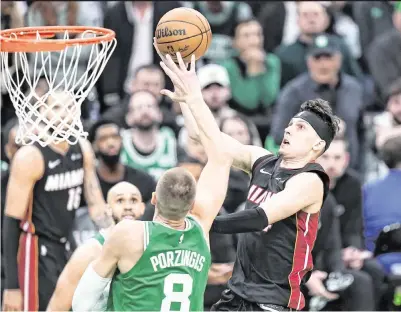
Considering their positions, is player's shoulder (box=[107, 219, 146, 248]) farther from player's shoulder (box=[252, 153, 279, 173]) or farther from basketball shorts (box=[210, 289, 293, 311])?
player's shoulder (box=[252, 153, 279, 173])

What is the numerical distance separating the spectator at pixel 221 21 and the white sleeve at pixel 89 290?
6.07 meters

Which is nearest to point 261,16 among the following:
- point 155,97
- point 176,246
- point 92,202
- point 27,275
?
point 155,97

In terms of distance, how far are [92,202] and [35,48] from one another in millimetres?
2420

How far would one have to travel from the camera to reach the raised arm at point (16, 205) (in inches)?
333

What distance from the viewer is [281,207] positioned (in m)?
6.39

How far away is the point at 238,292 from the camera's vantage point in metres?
6.67

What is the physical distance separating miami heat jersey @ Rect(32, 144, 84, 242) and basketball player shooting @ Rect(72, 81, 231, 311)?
2811 millimetres

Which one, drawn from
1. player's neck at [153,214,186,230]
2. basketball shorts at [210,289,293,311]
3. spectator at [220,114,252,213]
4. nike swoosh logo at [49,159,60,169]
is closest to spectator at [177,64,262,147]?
spectator at [220,114,252,213]

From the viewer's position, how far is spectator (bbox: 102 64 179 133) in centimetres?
1091

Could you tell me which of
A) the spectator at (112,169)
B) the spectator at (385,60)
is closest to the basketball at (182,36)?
the spectator at (112,169)

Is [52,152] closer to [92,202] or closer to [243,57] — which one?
[92,202]

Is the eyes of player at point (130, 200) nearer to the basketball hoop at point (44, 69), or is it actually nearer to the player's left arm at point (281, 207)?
the basketball hoop at point (44, 69)

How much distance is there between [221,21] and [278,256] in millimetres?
5597

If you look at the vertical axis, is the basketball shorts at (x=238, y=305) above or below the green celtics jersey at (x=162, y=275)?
below
